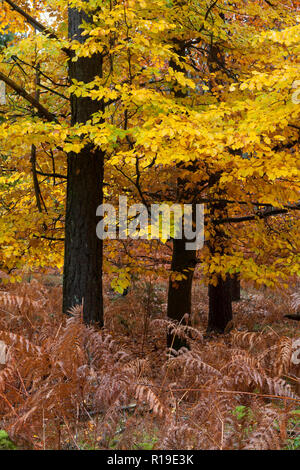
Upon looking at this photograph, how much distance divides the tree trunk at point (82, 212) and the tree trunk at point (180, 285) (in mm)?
2349

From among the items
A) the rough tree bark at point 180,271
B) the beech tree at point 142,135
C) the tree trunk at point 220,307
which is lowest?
the tree trunk at point 220,307

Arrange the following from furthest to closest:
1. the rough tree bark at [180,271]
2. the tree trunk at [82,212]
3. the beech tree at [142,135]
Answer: the rough tree bark at [180,271], the tree trunk at [82,212], the beech tree at [142,135]

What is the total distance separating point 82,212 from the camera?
692 cm

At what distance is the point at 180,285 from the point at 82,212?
10.3 ft

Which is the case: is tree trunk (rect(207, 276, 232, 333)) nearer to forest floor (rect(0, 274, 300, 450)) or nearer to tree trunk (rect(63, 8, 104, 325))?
tree trunk (rect(63, 8, 104, 325))

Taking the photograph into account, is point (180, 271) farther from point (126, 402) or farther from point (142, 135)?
point (126, 402)

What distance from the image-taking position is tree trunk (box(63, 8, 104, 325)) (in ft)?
22.6

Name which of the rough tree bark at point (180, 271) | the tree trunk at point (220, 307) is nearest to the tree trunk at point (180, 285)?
the rough tree bark at point (180, 271)

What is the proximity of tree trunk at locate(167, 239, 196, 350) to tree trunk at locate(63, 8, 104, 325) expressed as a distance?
7.71ft

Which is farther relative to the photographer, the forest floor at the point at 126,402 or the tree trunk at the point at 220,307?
the tree trunk at the point at 220,307

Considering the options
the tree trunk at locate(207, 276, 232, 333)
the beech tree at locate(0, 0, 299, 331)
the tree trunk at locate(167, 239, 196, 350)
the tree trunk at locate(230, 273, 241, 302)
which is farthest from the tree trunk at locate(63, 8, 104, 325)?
the tree trunk at locate(230, 273, 241, 302)

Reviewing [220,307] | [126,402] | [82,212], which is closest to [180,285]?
[220,307]

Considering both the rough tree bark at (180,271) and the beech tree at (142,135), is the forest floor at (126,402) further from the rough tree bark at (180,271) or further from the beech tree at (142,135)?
the rough tree bark at (180,271)

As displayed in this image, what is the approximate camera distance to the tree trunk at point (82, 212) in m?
6.88
